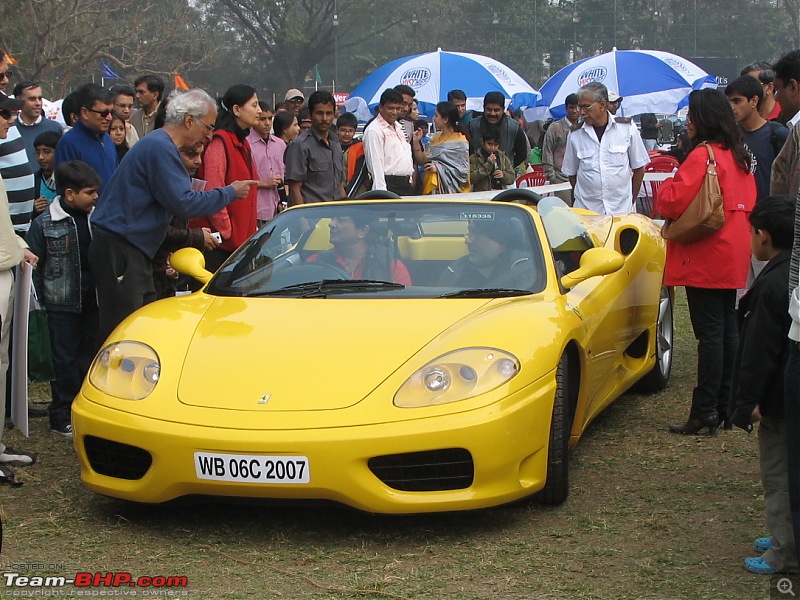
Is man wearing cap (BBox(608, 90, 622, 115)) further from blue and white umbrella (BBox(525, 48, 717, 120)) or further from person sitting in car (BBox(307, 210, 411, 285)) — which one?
blue and white umbrella (BBox(525, 48, 717, 120))

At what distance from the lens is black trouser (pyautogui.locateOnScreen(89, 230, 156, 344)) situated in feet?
19.9

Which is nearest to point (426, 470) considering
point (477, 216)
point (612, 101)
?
point (477, 216)

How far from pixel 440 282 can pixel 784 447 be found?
1.87 metres

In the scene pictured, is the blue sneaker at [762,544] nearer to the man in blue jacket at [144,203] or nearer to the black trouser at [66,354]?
the man in blue jacket at [144,203]

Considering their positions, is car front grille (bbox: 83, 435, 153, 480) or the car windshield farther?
the car windshield

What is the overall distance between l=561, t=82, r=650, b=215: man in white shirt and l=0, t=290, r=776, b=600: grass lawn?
12.0 ft

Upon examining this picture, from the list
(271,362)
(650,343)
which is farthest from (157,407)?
(650,343)

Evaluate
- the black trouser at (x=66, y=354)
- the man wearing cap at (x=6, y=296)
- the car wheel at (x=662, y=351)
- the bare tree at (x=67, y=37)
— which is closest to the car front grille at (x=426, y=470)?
the man wearing cap at (x=6, y=296)

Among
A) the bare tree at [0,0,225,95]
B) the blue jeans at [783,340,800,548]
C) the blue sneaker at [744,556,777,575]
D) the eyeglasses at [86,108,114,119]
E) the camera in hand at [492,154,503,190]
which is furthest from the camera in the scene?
the bare tree at [0,0,225,95]

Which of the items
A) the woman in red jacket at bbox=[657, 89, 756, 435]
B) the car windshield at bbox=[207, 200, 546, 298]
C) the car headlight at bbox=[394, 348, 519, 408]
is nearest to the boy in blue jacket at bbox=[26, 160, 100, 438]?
the car windshield at bbox=[207, 200, 546, 298]

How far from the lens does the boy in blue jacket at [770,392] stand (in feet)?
12.8

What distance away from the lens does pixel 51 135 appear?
27.2 feet

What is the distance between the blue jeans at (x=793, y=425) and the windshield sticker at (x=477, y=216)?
218cm

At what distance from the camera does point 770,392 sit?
3947 mm
